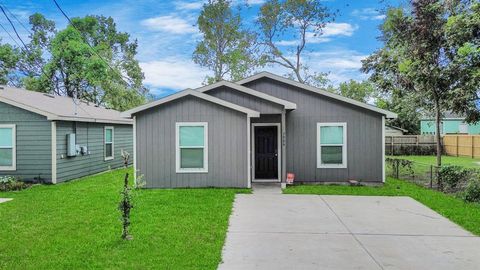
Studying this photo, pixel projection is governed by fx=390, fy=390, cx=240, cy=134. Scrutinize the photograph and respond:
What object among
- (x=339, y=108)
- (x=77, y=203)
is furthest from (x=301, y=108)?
(x=77, y=203)

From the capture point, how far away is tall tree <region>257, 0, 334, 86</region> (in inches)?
1113

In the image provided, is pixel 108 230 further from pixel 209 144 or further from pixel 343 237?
pixel 209 144

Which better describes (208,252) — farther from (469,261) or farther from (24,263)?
(469,261)

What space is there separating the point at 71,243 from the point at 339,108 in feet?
30.6

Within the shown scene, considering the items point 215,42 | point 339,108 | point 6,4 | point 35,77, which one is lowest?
point 339,108

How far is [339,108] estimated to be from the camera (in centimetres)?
1273

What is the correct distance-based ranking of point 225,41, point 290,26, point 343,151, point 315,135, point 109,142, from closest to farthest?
point 343,151
point 315,135
point 109,142
point 290,26
point 225,41

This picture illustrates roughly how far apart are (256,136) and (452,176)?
604 centimetres

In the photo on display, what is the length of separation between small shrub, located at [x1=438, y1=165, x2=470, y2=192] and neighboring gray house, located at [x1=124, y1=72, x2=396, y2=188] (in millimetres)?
1693

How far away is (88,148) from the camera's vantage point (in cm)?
1501

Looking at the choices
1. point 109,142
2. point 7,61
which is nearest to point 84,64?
point 7,61

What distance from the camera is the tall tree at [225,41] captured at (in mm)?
29609

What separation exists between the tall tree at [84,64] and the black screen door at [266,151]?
18.2 m

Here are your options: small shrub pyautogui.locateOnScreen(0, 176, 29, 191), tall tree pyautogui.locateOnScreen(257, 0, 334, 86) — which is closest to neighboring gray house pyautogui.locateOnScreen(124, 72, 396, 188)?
small shrub pyautogui.locateOnScreen(0, 176, 29, 191)
